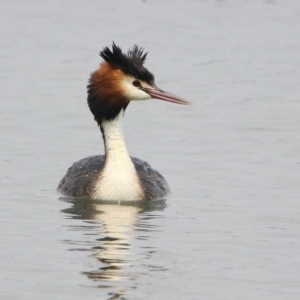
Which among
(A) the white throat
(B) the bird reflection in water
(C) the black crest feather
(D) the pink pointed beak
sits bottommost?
(B) the bird reflection in water

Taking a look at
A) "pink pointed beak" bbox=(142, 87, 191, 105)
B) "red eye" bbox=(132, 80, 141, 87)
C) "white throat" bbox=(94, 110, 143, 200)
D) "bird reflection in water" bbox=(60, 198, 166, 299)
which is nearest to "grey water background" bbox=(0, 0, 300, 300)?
"bird reflection in water" bbox=(60, 198, 166, 299)

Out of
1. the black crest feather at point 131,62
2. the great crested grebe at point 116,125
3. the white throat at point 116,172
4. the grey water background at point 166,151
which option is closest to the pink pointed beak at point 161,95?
the great crested grebe at point 116,125

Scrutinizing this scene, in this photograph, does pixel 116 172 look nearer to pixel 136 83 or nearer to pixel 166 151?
pixel 136 83

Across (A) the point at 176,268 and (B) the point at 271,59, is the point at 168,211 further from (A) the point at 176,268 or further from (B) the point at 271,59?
(B) the point at 271,59

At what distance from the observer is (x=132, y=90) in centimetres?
1322

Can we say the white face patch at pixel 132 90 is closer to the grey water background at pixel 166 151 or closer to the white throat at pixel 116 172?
the white throat at pixel 116 172

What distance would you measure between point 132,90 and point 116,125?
0.47 metres

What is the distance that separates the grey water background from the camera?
1020cm

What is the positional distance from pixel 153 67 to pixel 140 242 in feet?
38.4

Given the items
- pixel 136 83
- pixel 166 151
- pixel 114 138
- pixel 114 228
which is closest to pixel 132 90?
pixel 136 83

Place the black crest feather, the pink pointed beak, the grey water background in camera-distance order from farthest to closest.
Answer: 1. the black crest feather
2. the pink pointed beak
3. the grey water background

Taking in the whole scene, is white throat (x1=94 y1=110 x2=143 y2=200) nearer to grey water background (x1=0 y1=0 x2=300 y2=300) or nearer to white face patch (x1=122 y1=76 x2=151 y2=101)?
grey water background (x1=0 y1=0 x2=300 y2=300)

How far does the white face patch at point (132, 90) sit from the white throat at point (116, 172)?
33 centimetres

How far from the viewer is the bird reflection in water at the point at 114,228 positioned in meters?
10.2
